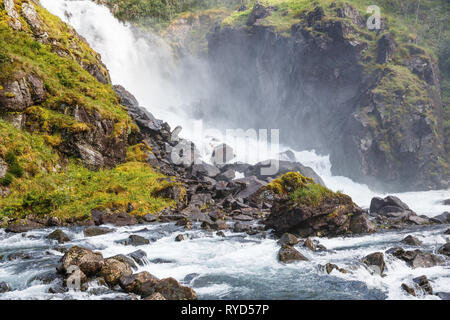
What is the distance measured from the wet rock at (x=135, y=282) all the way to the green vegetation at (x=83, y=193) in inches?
456

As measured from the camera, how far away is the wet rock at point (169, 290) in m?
8.60

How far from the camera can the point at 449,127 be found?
53.0 metres

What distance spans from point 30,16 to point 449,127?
60.3 metres

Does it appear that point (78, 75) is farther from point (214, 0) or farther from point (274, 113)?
point (214, 0)

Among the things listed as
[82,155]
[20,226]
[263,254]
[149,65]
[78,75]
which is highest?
[149,65]

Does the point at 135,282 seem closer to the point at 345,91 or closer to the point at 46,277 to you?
the point at 46,277

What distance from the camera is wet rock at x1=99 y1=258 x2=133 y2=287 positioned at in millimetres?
9375

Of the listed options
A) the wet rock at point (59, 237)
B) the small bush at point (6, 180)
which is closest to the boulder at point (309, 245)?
the wet rock at point (59, 237)

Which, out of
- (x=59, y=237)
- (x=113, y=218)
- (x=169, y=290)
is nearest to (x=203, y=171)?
(x=113, y=218)

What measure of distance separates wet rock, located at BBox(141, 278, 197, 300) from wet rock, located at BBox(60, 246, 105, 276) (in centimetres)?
183

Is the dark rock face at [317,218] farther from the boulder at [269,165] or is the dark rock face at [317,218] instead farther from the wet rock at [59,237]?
the boulder at [269,165]

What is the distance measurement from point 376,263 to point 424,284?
1825 millimetres

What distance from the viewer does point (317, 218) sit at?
1694 cm
